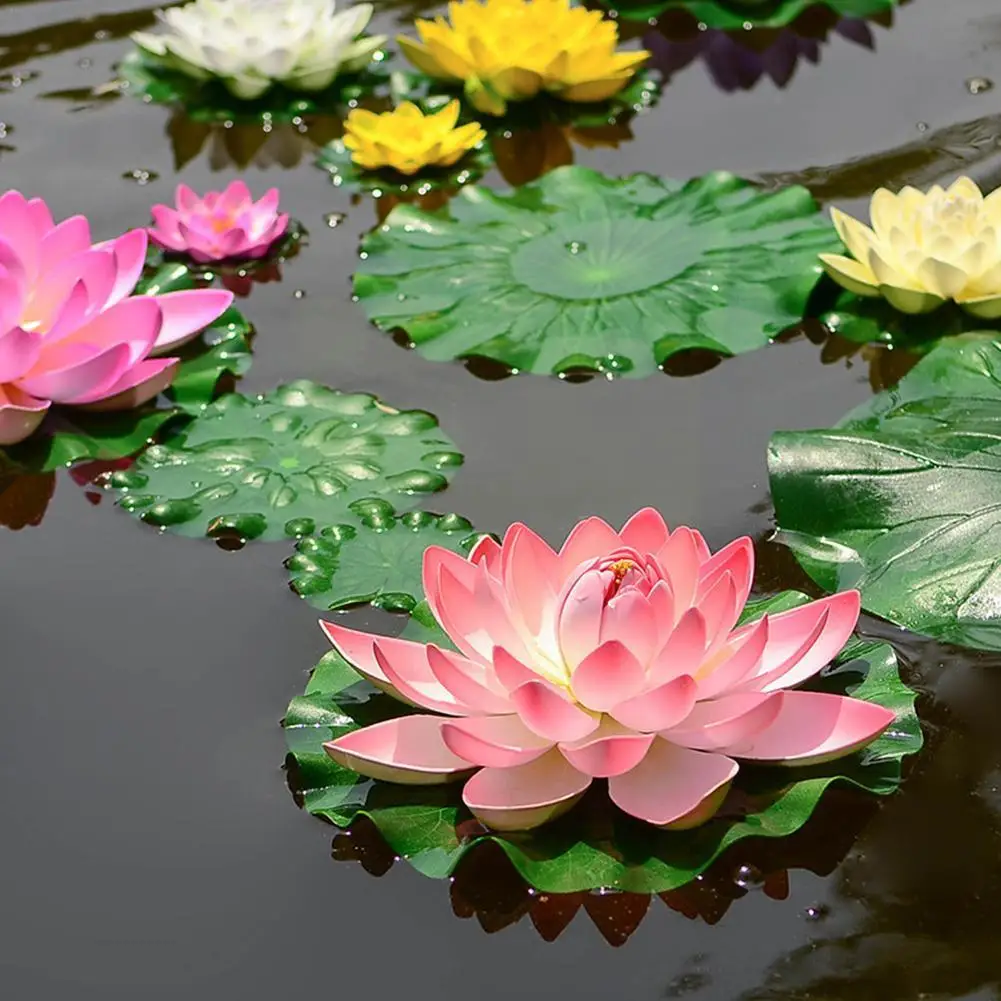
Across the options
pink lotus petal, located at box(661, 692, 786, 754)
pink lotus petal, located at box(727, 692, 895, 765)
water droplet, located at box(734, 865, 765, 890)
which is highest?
pink lotus petal, located at box(661, 692, 786, 754)

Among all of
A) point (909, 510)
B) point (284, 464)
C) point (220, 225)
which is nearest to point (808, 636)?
point (909, 510)

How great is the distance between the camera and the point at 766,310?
6.01 ft

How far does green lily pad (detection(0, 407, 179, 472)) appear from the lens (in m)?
1.67

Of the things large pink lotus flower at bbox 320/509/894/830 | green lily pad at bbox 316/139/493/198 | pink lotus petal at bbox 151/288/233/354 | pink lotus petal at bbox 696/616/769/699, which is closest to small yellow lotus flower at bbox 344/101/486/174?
green lily pad at bbox 316/139/493/198

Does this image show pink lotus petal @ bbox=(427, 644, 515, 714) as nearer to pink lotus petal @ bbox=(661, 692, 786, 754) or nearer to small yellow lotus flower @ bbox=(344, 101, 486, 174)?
pink lotus petal @ bbox=(661, 692, 786, 754)

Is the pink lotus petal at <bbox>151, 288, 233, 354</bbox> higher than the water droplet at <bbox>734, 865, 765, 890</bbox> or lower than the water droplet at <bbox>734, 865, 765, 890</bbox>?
higher

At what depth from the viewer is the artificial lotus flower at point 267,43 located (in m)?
2.39

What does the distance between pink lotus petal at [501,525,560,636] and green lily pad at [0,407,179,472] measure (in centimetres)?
66

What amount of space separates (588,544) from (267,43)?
146 centimetres

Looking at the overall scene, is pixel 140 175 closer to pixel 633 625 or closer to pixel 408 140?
pixel 408 140

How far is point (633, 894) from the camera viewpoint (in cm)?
109

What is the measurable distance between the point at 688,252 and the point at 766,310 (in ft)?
0.58

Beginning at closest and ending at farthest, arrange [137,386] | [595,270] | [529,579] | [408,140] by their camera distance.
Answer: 1. [529,579]
2. [137,386]
3. [595,270]
4. [408,140]

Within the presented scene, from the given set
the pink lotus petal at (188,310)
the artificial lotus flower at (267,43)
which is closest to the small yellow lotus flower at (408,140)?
the artificial lotus flower at (267,43)
